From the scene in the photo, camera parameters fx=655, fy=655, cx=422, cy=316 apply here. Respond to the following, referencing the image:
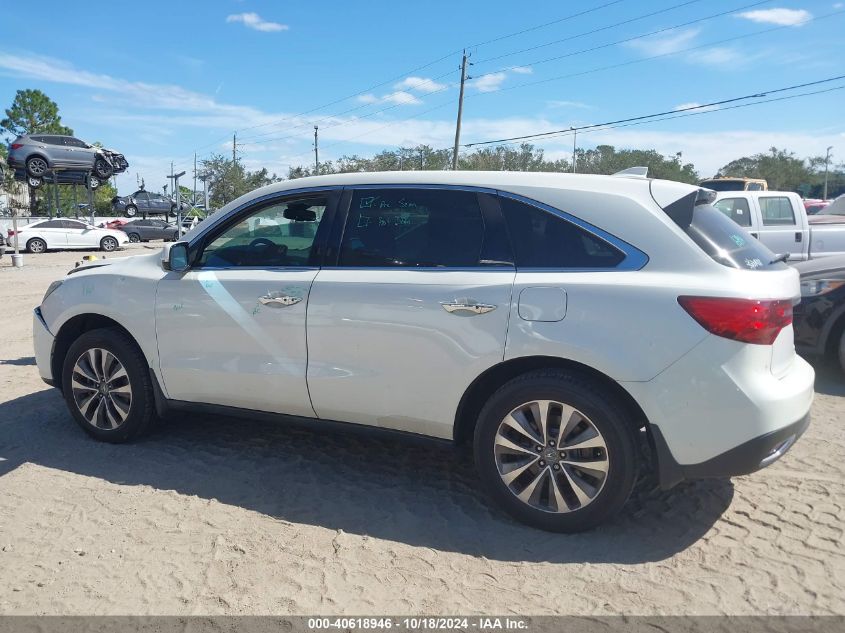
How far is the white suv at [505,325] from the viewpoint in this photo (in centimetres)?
289

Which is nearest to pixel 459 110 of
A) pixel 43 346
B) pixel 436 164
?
pixel 436 164

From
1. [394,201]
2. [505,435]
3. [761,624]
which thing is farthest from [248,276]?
[761,624]

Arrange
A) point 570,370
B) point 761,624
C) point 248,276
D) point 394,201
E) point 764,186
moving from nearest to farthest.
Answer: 1. point 761,624
2. point 570,370
3. point 394,201
4. point 248,276
5. point 764,186

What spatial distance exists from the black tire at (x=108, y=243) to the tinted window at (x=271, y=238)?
26.2 m

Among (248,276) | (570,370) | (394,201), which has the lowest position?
(570,370)

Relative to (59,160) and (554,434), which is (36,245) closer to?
(59,160)

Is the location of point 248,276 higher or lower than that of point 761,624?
higher

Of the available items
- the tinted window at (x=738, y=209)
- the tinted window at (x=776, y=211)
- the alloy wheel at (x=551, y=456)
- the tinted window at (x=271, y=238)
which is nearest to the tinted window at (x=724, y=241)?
the alloy wheel at (x=551, y=456)

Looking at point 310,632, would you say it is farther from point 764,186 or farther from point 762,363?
point 764,186

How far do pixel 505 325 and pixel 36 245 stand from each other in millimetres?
27296

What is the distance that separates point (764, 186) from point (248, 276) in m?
24.3

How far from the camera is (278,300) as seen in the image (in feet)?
12.2

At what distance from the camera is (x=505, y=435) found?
3232 mm

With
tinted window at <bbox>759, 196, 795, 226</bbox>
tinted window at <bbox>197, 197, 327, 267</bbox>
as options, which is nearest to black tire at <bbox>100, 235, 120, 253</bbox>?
tinted window at <bbox>759, 196, 795, 226</bbox>
